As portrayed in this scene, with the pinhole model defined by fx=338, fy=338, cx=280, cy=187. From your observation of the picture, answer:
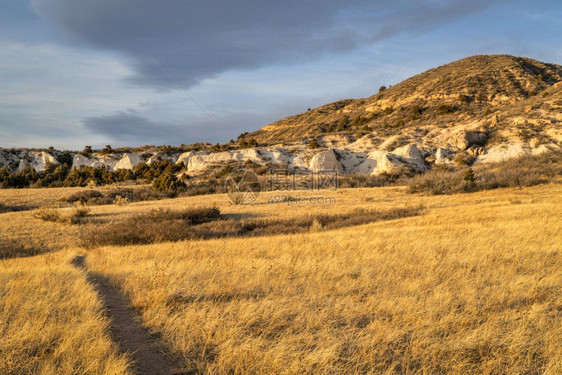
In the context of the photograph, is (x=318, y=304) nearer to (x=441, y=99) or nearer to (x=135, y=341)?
(x=135, y=341)

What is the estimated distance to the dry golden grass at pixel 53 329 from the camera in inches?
159

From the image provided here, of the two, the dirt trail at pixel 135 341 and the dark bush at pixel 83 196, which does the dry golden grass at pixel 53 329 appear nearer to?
the dirt trail at pixel 135 341

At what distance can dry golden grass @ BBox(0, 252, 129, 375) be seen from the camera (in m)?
4.04

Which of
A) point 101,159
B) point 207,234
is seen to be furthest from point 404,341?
point 101,159

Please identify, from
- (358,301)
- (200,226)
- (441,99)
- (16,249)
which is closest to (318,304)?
(358,301)

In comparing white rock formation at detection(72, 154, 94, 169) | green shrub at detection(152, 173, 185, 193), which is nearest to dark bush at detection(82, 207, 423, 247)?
green shrub at detection(152, 173, 185, 193)

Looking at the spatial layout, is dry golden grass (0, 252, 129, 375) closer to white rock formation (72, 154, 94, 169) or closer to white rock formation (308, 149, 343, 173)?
white rock formation (308, 149, 343, 173)

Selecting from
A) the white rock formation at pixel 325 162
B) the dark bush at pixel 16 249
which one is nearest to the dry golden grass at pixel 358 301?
the dark bush at pixel 16 249

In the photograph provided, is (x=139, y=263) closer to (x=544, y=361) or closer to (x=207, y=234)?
(x=207, y=234)

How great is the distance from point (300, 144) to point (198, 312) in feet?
151

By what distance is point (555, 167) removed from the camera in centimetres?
2844

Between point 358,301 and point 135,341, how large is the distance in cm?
393

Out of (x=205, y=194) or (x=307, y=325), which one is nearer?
(x=307, y=325)

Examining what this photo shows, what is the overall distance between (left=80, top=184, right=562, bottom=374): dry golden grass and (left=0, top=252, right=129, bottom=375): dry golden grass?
89 centimetres
